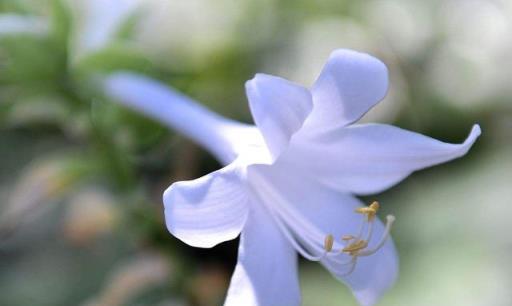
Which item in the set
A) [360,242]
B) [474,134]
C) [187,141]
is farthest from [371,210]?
[187,141]

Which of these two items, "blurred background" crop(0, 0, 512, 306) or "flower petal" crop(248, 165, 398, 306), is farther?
"blurred background" crop(0, 0, 512, 306)

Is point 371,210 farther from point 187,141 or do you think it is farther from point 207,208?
point 187,141

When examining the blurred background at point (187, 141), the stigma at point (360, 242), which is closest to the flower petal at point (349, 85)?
the stigma at point (360, 242)

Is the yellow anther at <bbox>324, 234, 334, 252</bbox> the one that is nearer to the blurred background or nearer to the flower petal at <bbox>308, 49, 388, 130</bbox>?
the flower petal at <bbox>308, 49, 388, 130</bbox>

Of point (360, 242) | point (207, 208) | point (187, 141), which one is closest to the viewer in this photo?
point (207, 208)

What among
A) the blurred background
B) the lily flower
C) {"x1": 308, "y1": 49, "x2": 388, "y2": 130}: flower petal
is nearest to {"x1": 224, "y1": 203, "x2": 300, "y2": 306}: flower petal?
the lily flower

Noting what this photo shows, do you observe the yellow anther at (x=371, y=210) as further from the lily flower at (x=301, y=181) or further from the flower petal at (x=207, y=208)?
the flower petal at (x=207, y=208)
